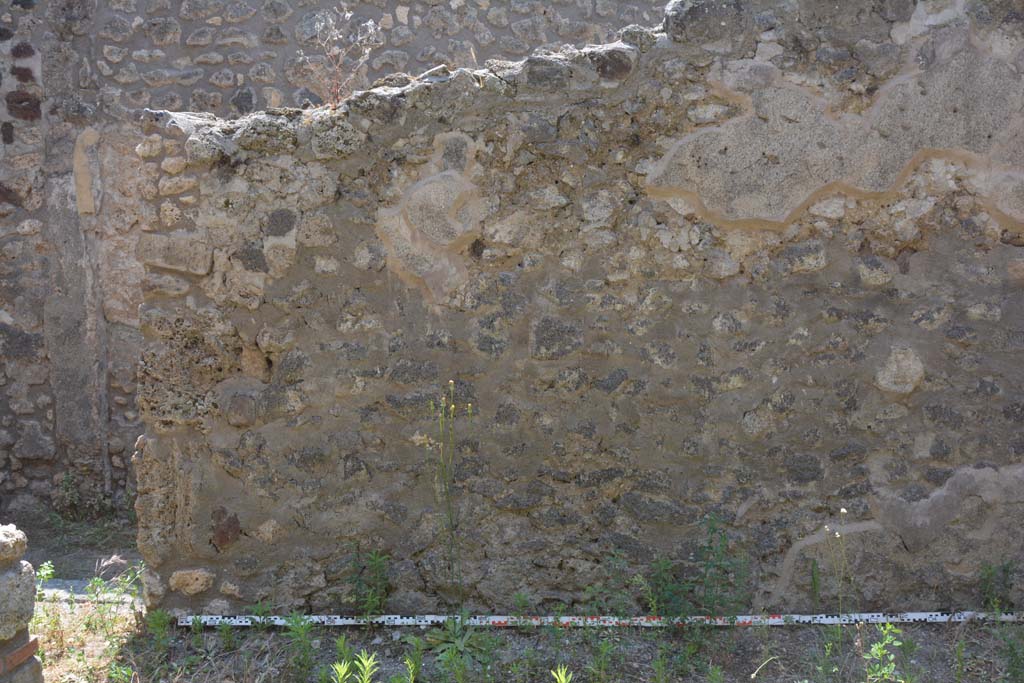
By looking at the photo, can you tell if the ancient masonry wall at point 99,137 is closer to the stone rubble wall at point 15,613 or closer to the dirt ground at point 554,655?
the dirt ground at point 554,655

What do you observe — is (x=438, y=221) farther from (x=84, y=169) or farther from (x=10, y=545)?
(x=84, y=169)

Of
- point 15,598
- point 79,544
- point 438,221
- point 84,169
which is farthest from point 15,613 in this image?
point 84,169

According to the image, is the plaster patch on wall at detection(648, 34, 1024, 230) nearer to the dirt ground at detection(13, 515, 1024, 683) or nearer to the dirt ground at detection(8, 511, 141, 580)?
the dirt ground at detection(13, 515, 1024, 683)

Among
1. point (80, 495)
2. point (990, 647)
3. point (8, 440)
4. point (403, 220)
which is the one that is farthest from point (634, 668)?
point (8, 440)

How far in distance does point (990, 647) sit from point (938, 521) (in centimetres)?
43

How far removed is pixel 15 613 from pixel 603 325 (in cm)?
197

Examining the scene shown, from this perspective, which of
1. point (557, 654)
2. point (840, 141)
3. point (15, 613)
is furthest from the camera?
point (840, 141)

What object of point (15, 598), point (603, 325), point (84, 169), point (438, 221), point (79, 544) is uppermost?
point (438, 221)

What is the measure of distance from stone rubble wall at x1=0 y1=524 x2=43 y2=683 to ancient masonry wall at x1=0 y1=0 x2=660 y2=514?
300 centimetres

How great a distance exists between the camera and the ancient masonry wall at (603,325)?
3324 mm

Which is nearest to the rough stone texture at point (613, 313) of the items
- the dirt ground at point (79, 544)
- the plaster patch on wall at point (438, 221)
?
the plaster patch on wall at point (438, 221)

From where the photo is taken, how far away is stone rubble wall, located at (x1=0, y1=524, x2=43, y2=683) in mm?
2553

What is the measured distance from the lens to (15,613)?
8.43 feet

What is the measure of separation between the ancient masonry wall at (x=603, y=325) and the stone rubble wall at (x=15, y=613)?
71cm
